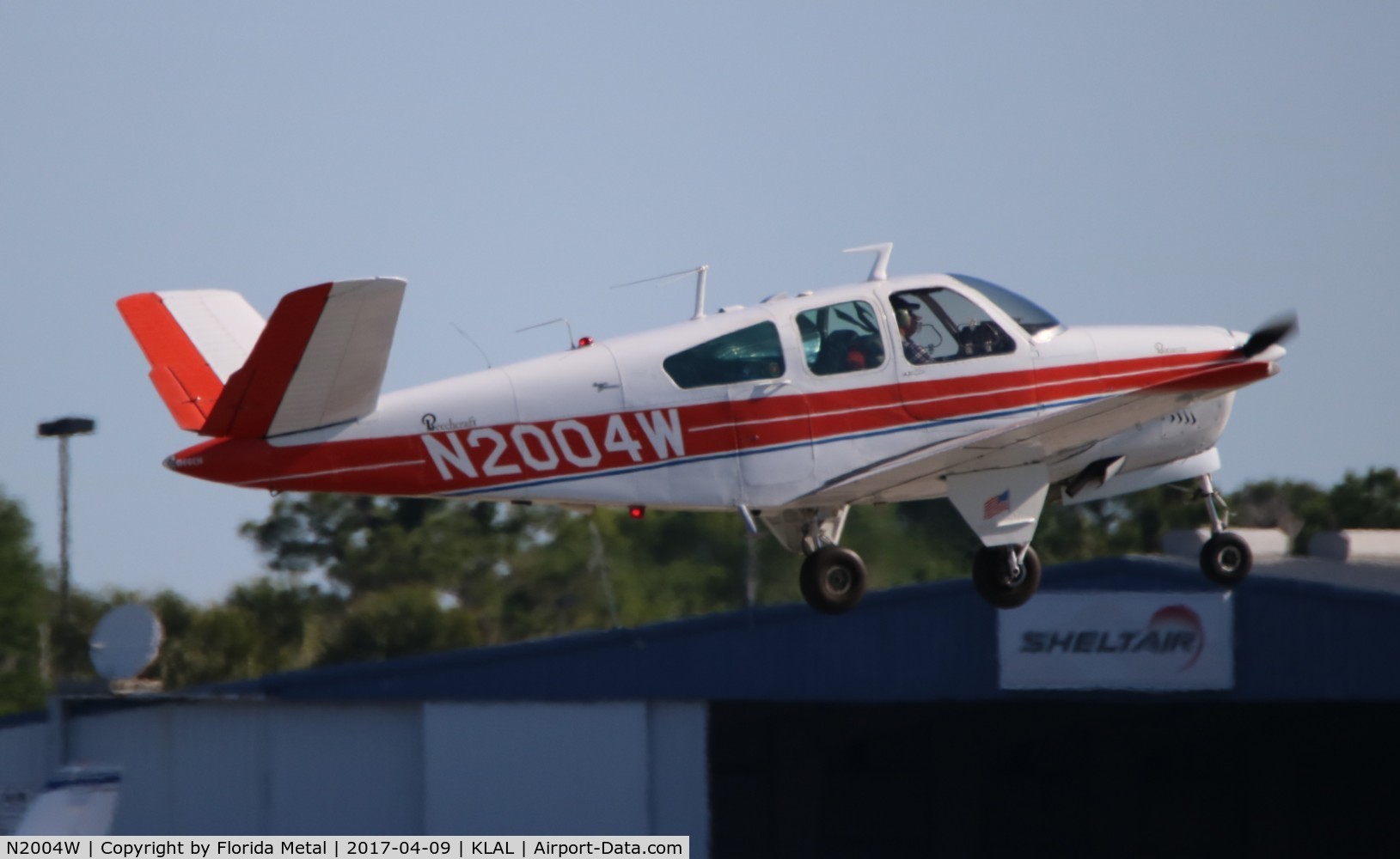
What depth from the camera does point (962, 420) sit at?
1527 centimetres

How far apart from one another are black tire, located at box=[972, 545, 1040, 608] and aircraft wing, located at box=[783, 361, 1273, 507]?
814mm

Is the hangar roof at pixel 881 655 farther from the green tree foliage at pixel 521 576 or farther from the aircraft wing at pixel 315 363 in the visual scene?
the aircraft wing at pixel 315 363

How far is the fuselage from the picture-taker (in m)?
14.3

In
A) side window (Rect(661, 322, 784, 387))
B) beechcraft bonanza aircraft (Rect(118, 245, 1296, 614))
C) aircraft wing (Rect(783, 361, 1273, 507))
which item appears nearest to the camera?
beechcraft bonanza aircraft (Rect(118, 245, 1296, 614))

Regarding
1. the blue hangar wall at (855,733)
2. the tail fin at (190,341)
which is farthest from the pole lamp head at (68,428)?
the tail fin at (190,341)

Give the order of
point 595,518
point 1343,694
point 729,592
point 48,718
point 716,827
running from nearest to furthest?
point 1343,694 < point 48,718 < point 716,827 < point 729,592 < point 595,518

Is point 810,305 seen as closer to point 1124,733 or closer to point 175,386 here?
point 175,386

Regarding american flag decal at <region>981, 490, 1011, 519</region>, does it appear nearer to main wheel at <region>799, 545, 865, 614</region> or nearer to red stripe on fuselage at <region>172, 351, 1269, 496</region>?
red stripe on fuselage at <region>172, 351, 1269, 496</region>

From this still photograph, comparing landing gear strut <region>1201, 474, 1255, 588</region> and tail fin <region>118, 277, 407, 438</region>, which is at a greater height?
tail fin <region>118, 277, 407, 438</region>

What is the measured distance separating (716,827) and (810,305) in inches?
755

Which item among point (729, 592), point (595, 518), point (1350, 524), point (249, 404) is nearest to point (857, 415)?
point (249, 404)

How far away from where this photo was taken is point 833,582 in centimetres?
1575

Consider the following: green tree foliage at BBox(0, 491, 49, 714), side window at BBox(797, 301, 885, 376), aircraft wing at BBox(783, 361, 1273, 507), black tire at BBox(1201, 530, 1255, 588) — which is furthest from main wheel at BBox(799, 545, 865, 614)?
green tree foliage at BBox(0, 491, 49, 714)

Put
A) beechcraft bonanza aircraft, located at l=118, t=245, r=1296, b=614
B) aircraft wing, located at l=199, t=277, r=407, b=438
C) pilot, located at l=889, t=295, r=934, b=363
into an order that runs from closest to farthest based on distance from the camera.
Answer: aircraft wing, located at l=199, t=277, r=407, b=438
beechcraft bonanza aircraft, located at l=118, t=245, r=1296, b=614
pilot, located at l=889, t=295, r=934, b=363
